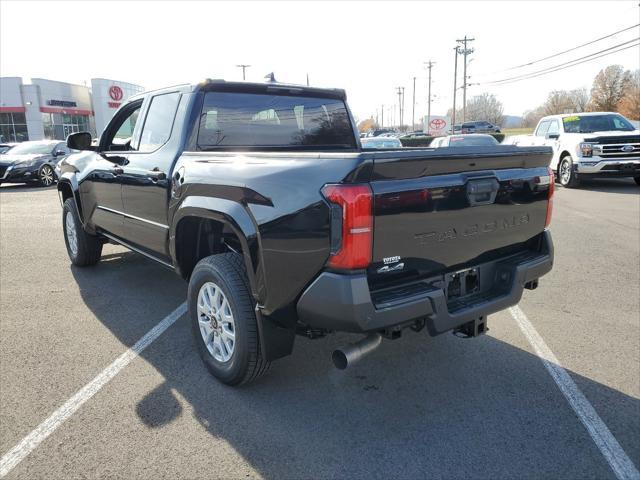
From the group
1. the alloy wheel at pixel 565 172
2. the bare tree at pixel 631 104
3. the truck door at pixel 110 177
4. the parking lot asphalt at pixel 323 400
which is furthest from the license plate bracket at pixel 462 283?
the bare tree at pixel 631 104

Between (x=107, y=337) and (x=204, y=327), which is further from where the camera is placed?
(x=107, y=337)

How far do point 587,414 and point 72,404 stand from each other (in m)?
3.16

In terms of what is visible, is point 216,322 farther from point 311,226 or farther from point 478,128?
point 478,128

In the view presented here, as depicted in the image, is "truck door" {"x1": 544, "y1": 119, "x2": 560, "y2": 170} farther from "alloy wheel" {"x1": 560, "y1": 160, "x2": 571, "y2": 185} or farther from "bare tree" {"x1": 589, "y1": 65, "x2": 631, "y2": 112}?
"bare tree" {"x1": 589, "y1": 65, "x2": 631, "y2": 112}

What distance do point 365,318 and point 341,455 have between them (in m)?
0.79

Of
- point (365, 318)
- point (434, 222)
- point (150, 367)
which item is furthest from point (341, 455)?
point (150, 367)

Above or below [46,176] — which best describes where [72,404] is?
below

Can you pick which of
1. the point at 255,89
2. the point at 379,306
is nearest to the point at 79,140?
the point at 255,89

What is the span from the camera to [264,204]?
2771 mm

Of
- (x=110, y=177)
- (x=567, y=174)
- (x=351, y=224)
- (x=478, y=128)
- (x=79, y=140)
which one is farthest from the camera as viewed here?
(x=478, y=128)

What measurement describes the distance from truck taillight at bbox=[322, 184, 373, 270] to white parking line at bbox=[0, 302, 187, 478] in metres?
1.96

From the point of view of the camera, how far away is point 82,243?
5969 millimetres

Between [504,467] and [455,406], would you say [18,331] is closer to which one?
[455,406]

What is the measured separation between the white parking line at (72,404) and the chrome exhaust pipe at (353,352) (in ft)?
5.56
